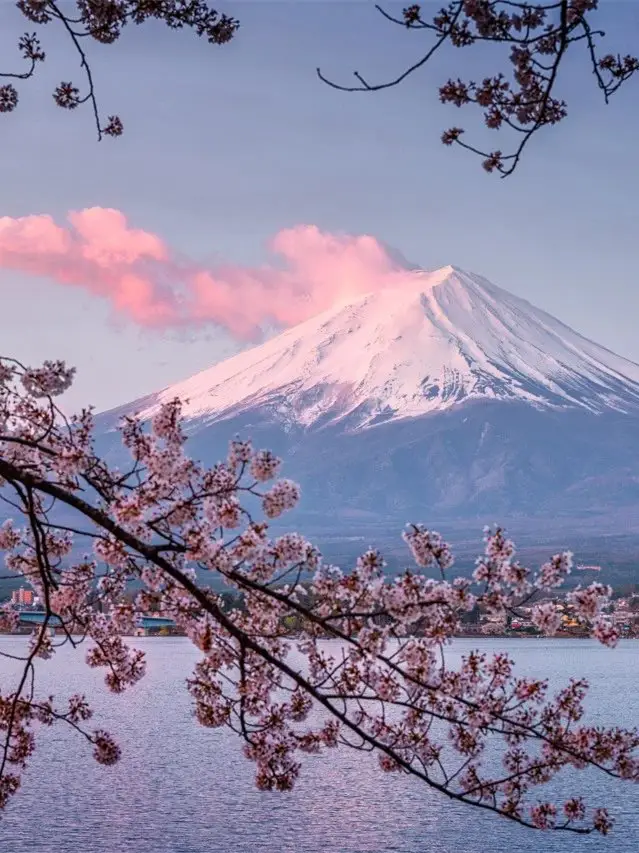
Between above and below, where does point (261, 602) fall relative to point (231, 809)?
above

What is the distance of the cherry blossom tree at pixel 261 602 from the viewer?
4762 millimetres

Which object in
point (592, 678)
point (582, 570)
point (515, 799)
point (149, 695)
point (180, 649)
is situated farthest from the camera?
point (582, 570)

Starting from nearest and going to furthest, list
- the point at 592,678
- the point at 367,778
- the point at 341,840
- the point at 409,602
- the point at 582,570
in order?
the point at 409,602 → the point at 341,840 → the point at 367,778 → the point at 592,678 → the point at 582,570

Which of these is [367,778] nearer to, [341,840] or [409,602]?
[341,840]

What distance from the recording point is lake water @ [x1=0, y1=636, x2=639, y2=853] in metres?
22.4

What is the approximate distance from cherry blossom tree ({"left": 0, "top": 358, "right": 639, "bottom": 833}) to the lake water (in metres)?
16.4

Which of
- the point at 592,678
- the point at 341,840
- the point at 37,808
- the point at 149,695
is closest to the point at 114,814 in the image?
the point at 37,808

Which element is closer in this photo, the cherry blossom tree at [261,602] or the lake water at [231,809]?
the cherry blossom tree at [261,602]

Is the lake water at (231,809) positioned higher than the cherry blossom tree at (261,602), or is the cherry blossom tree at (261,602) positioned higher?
the cherry blossom tree at (261,602)

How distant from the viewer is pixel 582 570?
134 meters

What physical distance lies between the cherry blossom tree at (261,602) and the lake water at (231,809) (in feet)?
53.8

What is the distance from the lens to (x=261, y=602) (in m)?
5.48

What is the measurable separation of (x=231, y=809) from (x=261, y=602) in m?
21.4

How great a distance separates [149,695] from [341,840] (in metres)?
33.7
